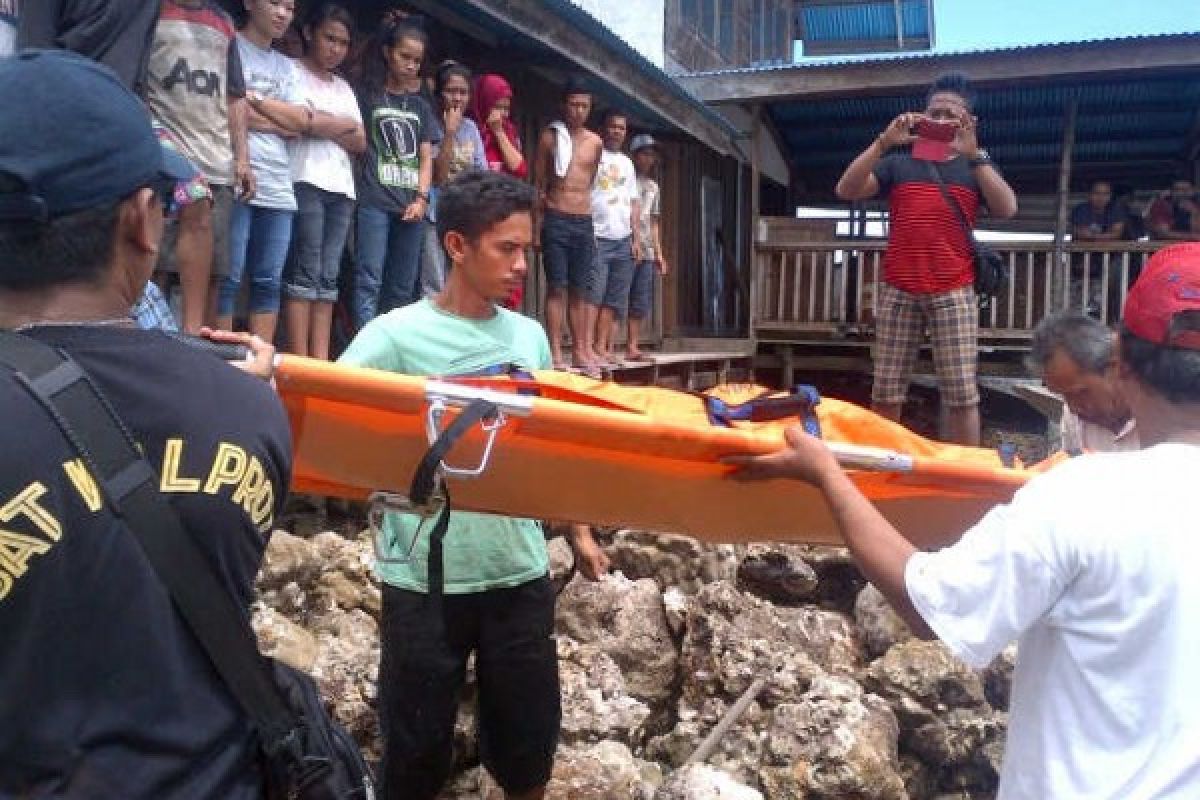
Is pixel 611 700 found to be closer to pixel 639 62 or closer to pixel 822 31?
pixel 639 62

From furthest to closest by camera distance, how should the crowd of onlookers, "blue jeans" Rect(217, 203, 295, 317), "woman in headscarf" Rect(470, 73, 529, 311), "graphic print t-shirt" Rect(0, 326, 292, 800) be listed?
"woman in headscarf" Rect(470, 73, 529, 311) → "blue jeans" Rect(217, 203, 295, 317) → the crowd of onlookers → "graphic print t-shirt" Rect(0, 326, 292, 800)

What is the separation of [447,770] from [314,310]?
9.06 ft

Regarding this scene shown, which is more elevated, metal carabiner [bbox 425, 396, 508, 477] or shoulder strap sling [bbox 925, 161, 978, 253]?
shoulder strap sling [bbox 925, 161, 978, 253]

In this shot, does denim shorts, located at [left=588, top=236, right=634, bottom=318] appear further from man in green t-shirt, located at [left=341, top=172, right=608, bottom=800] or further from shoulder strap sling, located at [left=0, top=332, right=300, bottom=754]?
shoulder strap sling, located at [left=0, top=332, right=300, bottom=754]

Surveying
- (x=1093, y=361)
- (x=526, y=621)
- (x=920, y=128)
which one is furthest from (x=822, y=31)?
(x=526, y=621)

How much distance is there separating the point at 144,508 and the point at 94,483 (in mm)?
57

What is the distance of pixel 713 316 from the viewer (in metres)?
13.2

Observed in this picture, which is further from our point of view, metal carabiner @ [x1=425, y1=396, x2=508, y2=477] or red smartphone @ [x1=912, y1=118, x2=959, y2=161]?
red smartphone @ [x1=912, y1=118, x2=959, y2=161]

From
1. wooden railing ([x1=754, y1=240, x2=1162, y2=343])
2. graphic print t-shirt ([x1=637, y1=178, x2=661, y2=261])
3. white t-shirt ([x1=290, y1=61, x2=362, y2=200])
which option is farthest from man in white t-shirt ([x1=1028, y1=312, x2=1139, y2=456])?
wooden railing ([x1=754, y1=240, x2=1162, y2=343])

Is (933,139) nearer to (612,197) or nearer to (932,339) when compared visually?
(932,339)

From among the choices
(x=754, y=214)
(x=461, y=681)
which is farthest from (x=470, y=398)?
(x=754, y=214)

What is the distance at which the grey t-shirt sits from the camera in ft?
14.5

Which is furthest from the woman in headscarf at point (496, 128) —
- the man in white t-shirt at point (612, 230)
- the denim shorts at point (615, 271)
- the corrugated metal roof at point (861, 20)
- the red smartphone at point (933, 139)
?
the corrugated metal roof at point (861, 20)

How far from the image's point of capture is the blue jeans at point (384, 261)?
17.0ft
